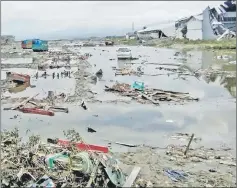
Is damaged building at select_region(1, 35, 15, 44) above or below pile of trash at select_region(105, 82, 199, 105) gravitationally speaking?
above

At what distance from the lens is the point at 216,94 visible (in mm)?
25141

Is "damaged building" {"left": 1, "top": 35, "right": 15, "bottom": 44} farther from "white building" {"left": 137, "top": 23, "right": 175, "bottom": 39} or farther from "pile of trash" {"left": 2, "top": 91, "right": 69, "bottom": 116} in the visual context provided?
"pile of trash" {"left": 2, "top": 91, "right": 69, "bottom": 116}

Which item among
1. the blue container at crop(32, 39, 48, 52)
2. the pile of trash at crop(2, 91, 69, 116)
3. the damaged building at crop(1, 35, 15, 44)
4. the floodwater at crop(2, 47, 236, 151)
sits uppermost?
the damaged building at crop(1, 35, 15, 44)

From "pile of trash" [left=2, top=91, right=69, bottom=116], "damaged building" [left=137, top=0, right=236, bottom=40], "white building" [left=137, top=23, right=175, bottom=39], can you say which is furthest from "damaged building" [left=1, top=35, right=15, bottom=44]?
"pile of trash" [left=2, top=91, right=69, bottom=116]

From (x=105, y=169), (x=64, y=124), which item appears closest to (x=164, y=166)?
(x=105, y=169)

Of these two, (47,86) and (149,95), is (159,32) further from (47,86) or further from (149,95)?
(149,95)

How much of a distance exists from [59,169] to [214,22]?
6509cm

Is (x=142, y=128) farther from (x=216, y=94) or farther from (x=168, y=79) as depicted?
(x=168, y=79)

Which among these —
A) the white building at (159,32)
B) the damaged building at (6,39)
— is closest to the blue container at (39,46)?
the white building at (159,32)

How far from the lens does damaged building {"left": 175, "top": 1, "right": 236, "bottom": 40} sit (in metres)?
70.4

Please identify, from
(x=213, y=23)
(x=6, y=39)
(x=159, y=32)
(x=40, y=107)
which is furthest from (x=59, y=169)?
(x=6, y=39)

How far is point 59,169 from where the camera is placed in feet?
35.1

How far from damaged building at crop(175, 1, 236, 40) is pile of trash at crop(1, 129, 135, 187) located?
6191cm

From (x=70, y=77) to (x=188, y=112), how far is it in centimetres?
1688
